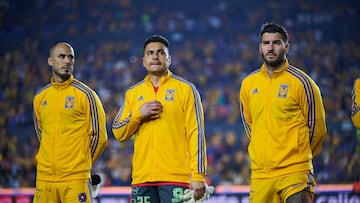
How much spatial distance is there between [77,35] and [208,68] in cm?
532

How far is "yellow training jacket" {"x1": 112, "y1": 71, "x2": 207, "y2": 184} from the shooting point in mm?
6566

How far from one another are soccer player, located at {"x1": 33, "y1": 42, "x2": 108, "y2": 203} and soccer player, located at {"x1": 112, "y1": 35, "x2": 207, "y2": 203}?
647mm

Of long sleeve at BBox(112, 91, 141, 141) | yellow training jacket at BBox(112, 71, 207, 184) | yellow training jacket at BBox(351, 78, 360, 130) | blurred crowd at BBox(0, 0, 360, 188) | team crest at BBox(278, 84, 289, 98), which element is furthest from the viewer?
blurred crowd at BBox(0, 0, 360, 188)

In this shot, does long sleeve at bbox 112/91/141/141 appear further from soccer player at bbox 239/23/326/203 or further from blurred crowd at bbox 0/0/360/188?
blurred crowd at bbox 0/0/360/188

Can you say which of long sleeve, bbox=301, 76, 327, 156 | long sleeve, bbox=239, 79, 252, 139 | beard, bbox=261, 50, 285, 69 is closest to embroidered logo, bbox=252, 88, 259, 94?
long sleeve, bbox=239, 79, 252, 139

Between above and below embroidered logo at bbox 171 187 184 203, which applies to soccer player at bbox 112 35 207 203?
above

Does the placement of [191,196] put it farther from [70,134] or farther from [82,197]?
[70,134]

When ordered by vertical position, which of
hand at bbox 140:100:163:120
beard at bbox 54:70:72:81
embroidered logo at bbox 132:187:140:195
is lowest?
embroidered logo at bbox 132:187:140:195

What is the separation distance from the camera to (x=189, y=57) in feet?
82.1

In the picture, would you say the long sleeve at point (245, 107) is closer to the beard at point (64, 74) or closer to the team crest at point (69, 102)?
the team crest at point (69, 102)

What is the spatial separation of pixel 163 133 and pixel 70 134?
121 cm

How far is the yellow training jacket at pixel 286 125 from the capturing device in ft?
20.9

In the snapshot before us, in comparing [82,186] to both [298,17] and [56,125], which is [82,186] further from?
[298,17]

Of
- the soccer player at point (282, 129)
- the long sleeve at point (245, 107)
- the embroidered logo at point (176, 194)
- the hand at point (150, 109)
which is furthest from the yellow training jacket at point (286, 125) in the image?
the hand at point (150, 109)
